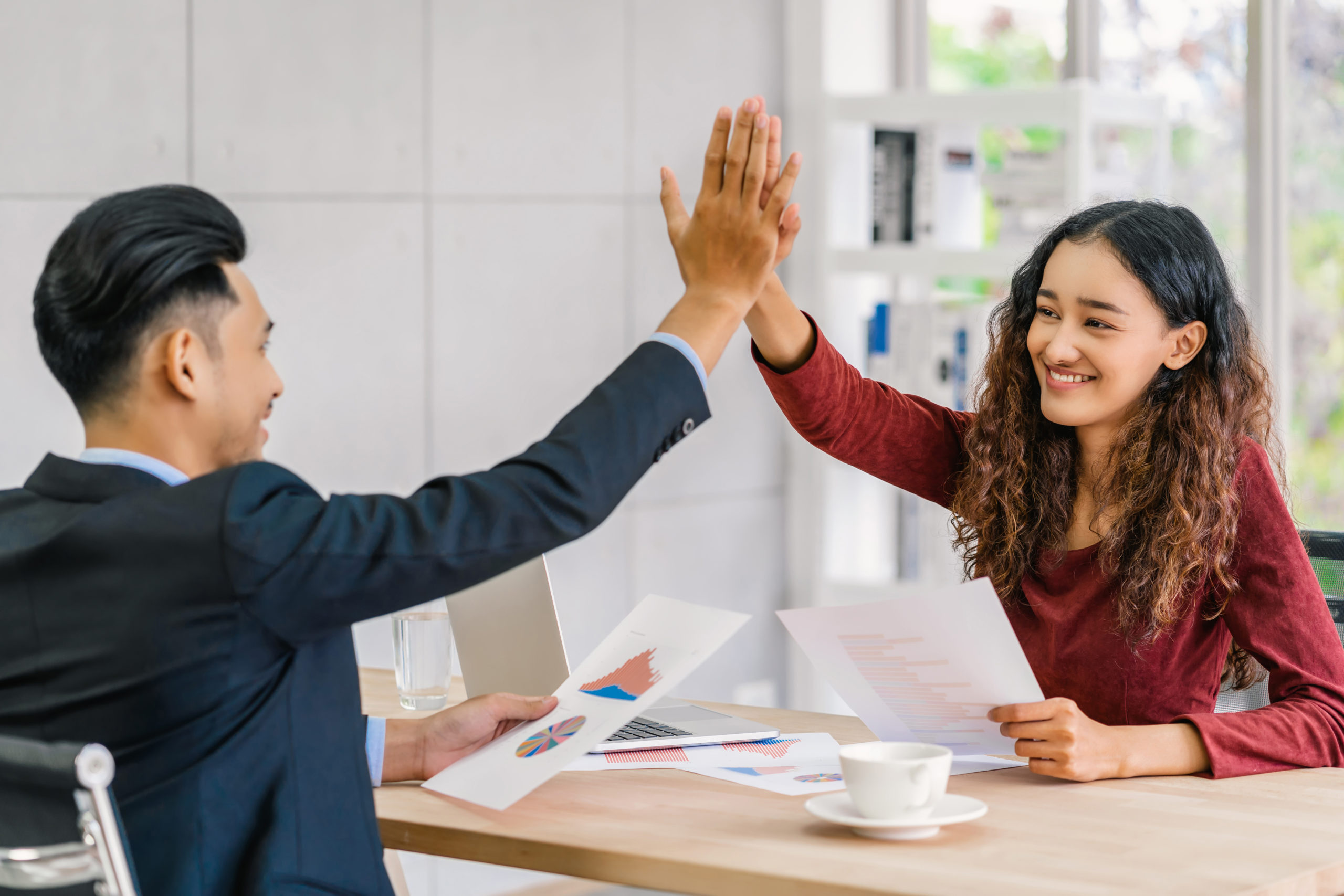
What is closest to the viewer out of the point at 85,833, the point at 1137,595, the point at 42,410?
the point at 85,833

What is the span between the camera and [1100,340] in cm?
177

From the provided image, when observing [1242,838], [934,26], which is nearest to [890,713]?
[1242,838]

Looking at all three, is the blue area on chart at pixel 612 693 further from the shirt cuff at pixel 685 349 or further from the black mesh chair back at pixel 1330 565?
the black mesh chair back at pixel 1330 565

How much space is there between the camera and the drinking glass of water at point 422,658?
179 centimetres

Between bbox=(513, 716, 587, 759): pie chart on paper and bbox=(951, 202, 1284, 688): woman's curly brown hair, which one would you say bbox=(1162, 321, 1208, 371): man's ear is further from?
bbox=(513, 716, 587, 759): pie chart on paper

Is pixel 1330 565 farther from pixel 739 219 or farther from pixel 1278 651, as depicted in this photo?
pixel 739 219

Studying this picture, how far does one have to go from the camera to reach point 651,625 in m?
1.53

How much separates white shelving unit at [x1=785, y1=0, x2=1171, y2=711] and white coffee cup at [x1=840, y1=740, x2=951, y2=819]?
2269mm

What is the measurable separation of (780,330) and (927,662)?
622 mm

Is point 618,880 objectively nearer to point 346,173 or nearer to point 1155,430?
point 1155,430

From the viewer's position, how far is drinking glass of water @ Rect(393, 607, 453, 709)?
1.79 m

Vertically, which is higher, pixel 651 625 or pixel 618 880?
pixel 651 625

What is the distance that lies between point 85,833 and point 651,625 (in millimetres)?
685

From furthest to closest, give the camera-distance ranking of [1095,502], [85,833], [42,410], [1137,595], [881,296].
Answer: [881,296]
[42,410]
[1095,502]
[1137,595]
[85,833]
